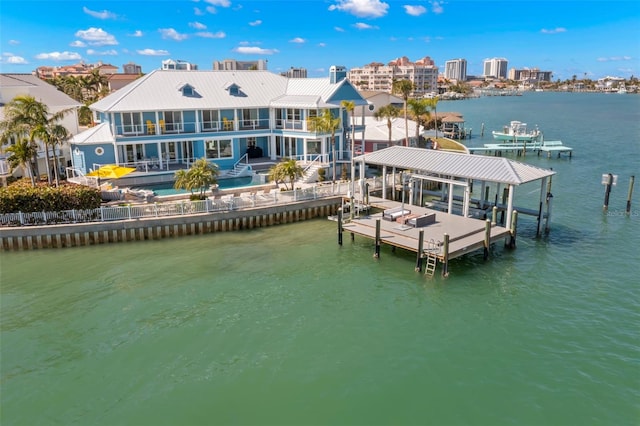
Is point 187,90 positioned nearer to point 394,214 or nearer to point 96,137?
point 96,137

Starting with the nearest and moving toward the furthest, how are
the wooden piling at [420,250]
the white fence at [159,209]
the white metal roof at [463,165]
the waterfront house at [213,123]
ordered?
the wooden piling at [420,250]
the white metal roof at [463,165]
the white fence at [159,209]
the waterfront house at [213,123]

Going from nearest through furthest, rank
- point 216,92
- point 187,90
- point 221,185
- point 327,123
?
1. point 221,185
2. point 327,123
3. point 187,90
4. point 216,92

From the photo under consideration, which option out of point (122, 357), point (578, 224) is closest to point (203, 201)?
point (122, 357)

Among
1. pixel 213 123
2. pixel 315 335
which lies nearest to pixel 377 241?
pixel 315 335

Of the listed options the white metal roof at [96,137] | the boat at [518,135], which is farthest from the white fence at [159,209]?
the boat at [518,135]

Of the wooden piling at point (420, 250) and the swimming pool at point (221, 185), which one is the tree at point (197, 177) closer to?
the swimming pool at point (221, 185)

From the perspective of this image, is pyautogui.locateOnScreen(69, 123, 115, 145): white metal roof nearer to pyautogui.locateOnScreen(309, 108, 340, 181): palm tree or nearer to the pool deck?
pyautogui.locateOnScreen(309, 108, 340, 181): palm tree
